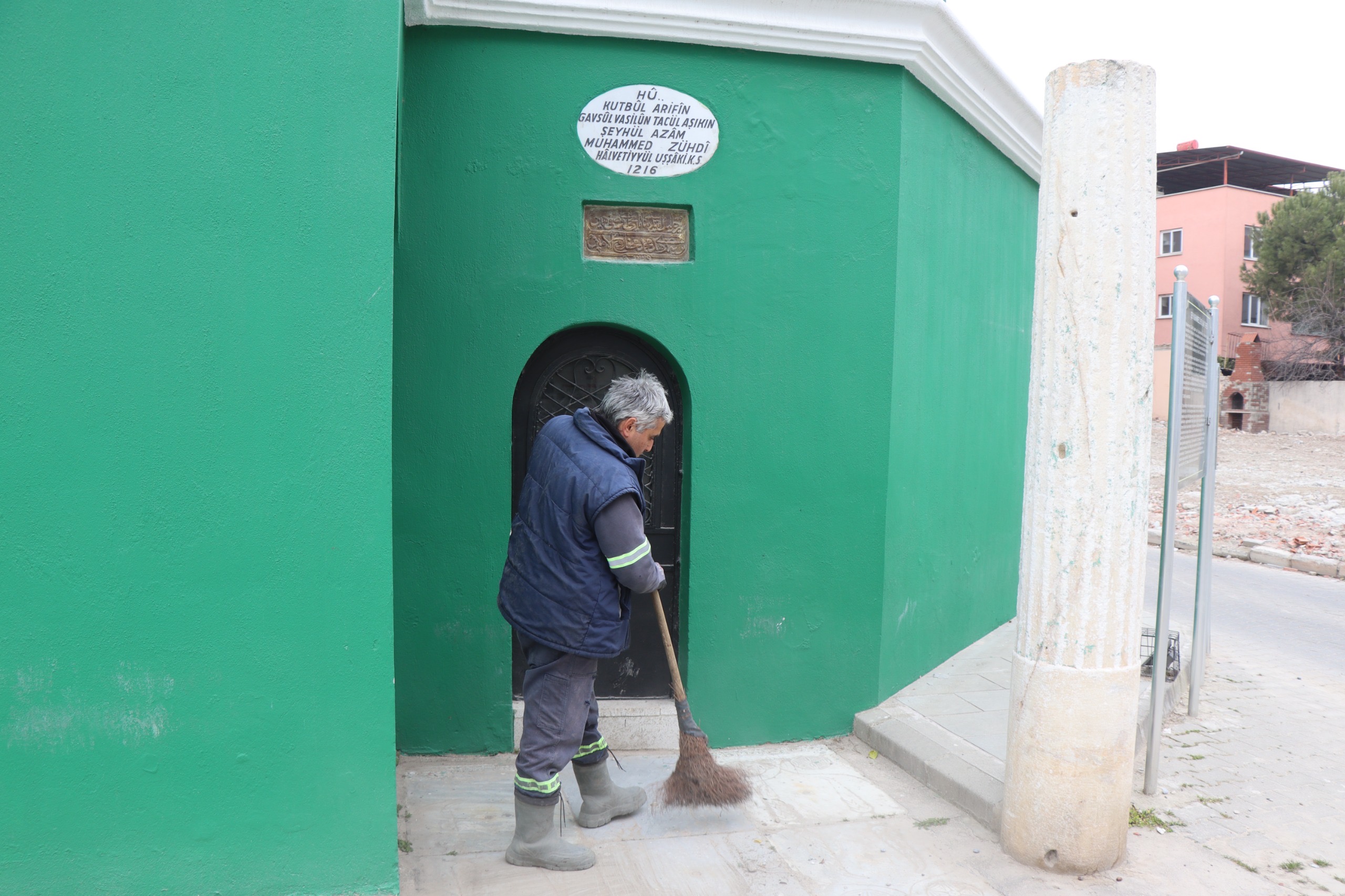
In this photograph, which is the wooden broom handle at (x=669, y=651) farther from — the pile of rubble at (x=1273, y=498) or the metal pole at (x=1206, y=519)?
the pile of rubble at (x=1273, y=498)

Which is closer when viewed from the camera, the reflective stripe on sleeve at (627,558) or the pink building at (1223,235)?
the reflective stripe on sleeve at (627,558)

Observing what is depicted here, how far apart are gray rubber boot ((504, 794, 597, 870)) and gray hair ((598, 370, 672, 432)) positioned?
1473 millimetres

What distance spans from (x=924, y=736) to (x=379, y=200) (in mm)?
3526

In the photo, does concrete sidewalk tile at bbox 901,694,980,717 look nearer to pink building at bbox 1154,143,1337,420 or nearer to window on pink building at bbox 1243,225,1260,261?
pink building at bbox 1154,143,1337,420

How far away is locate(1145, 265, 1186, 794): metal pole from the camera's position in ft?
13.0

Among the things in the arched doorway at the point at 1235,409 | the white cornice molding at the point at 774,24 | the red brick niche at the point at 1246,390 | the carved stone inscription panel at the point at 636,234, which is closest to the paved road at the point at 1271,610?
the white cornice molding at the point at 774,24

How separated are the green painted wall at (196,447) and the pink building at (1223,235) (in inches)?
1075

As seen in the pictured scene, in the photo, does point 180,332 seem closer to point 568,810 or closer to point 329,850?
point 329,850

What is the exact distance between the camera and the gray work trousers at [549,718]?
3439 millimetres

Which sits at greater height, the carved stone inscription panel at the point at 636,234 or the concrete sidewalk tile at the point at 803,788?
the carved stone inscription panel at the point at 636,234

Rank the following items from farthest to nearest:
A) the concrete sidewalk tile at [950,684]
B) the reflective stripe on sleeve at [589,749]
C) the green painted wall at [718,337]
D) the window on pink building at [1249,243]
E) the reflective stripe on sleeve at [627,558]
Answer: the window on pink building at [1249,243]
the concrete sidewalk tile at [950,684]
the green painted wall at [718,337]
the reflective stripe on sleeve at [589,749]
the reflective stripe on sleeve at [627,558]

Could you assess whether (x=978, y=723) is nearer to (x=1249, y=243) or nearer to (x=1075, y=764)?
(x=1075, y=764)

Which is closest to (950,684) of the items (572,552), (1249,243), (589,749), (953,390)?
(953,390)

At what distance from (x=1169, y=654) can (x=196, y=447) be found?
5.14 meters
